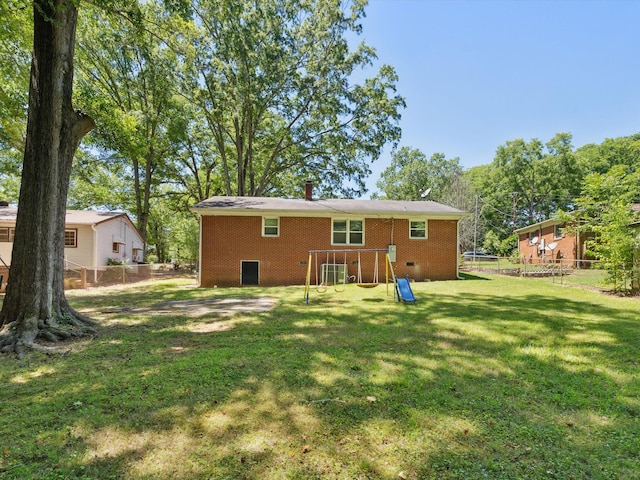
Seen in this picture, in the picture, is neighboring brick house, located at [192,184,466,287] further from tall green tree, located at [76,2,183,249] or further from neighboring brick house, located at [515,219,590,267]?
neighboring brick house, located at [515,219,590,267]

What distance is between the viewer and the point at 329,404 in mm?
3121

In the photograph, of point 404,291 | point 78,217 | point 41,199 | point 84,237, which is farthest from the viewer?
point 78,217

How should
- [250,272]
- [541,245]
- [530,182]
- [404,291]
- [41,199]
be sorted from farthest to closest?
[530,182], [541,245], [250,272], [404,291], [41,199]

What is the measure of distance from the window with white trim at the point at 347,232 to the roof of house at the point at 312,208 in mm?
499

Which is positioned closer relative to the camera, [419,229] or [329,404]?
[329,404]

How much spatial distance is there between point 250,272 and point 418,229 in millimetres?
8325

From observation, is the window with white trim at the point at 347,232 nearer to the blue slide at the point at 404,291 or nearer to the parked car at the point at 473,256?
the blue slide at the point at 404,291

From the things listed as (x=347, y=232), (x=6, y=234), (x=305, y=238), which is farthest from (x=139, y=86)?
(x=347, y=232)

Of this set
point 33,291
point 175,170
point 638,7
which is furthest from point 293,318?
point 175,170

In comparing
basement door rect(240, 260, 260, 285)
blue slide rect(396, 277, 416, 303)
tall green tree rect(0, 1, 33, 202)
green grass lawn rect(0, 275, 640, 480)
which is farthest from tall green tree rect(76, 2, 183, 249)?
green grass lawn rect(0, 275, 640, 480)

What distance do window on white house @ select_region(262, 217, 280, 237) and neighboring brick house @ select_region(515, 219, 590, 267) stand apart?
17192mm

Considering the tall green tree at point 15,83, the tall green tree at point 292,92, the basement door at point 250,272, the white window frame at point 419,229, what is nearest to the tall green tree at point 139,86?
the tall green tree at point 292,92

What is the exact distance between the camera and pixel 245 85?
20391 millimetres

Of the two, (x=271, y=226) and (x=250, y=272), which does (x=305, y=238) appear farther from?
(x=250, y=272)
